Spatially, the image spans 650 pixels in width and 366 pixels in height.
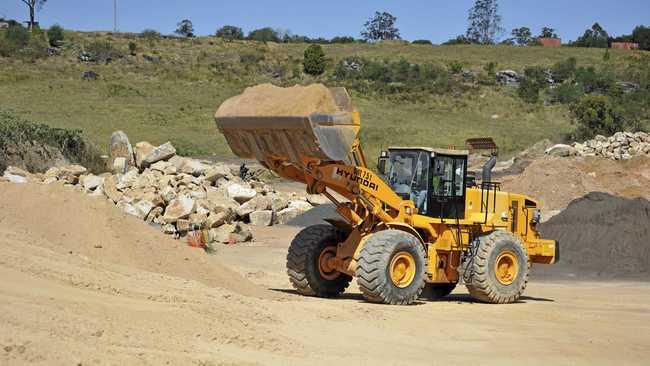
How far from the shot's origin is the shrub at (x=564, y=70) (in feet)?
268

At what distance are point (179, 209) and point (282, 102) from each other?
11456 mm

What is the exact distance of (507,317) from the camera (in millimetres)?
14703

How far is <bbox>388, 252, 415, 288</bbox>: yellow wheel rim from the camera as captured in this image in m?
14.8

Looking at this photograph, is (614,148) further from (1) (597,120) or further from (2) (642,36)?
(2) (642,36)

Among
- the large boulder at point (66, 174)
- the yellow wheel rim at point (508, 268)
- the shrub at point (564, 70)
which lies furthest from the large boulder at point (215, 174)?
the shrub at point (564, 70)

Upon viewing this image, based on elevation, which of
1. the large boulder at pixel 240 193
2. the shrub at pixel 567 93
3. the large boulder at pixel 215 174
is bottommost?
the large boulder at pixel 240 193

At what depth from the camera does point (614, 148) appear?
4172 centimetres

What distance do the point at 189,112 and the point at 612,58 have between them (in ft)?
160

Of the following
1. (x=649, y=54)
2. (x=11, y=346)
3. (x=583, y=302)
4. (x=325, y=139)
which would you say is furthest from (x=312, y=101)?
(x=649, y=54)

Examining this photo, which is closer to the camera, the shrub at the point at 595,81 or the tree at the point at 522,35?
the shrub at the point at 595,81

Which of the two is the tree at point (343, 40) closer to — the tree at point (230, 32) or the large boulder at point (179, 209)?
the tree at point (230, 32)

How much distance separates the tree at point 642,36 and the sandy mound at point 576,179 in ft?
258

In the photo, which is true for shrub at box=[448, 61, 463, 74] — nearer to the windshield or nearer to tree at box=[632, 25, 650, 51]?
tree at box=[632, 25, 650, 51]

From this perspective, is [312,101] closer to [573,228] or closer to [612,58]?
[573,228]
